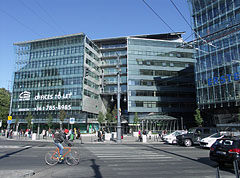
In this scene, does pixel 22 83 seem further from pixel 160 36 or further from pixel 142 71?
pixel 160 36

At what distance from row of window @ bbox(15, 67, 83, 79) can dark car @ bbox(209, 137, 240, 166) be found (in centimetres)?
4917

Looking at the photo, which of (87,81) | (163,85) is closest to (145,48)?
(163,85)

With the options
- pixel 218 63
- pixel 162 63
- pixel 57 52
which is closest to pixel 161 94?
pixel 162 63

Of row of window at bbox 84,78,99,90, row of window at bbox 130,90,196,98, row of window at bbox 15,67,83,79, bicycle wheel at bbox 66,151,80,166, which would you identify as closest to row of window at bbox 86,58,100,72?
row of window at bbox 15,67,83,79

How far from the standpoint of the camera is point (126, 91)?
62531mm

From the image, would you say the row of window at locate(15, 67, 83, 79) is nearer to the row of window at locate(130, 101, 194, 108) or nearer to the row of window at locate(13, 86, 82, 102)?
the row of window at locate(13, 86, 82, 102)

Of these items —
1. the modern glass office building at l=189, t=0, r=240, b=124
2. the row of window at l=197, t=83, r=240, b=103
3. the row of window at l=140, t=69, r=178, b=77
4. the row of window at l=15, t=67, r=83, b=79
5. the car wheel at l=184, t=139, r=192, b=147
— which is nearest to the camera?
the car wheel at l=184, t=139, r=192, b=147

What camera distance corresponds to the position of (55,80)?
5762cm

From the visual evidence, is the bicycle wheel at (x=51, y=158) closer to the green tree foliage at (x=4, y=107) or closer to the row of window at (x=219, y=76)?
the row of window at (x=219, y=76)

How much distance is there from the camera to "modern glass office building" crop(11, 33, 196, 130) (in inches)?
2205

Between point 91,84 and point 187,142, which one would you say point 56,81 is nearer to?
point 91,84

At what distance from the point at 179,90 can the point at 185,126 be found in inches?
434

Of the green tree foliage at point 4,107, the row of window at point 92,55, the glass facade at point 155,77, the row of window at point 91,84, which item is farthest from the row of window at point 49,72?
the glass facade at point 155,77

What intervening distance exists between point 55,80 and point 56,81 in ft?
1.37
